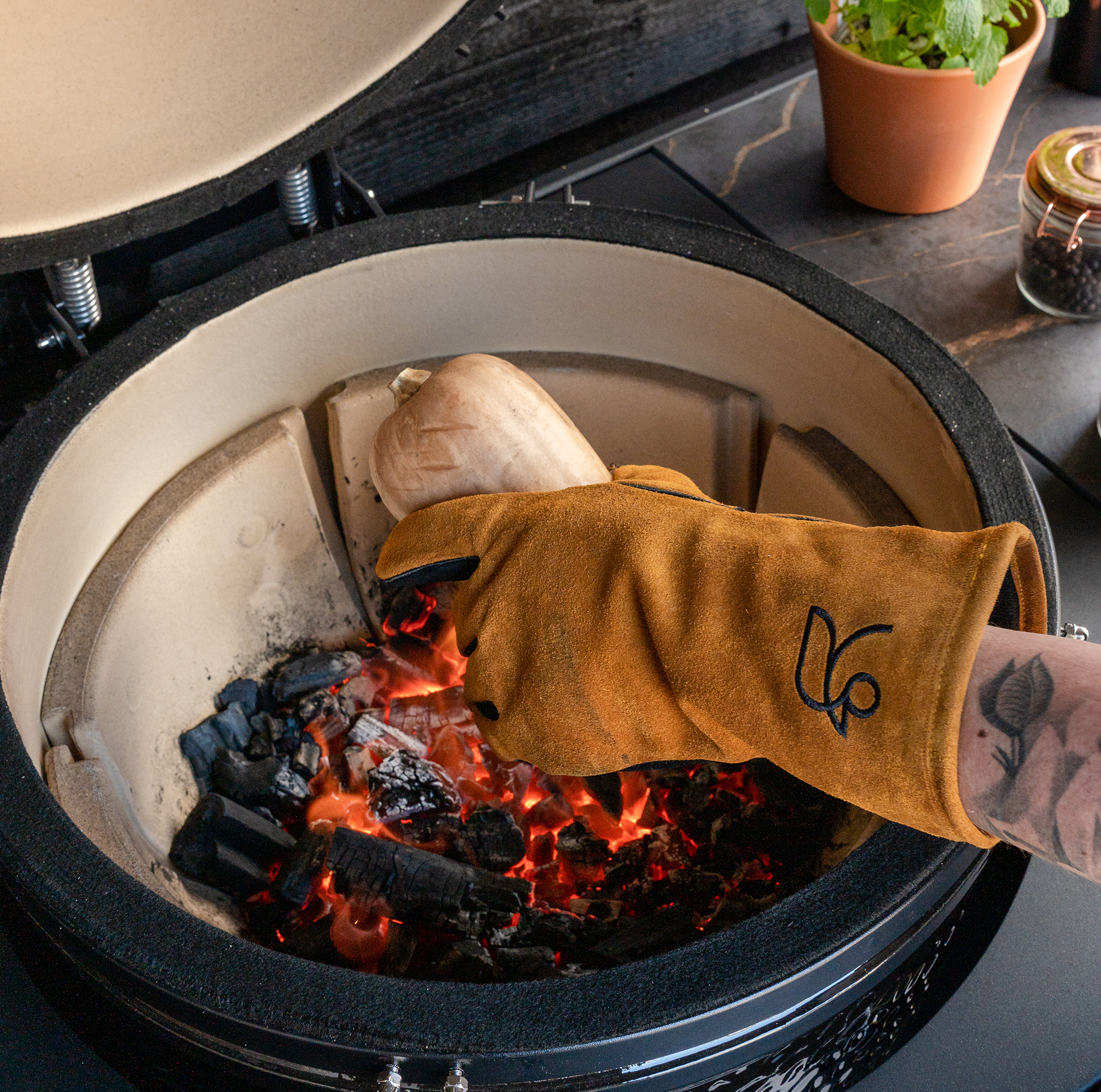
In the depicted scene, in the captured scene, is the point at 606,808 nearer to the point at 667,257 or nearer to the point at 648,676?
the point at 648,676

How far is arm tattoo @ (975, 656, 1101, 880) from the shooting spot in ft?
1.91

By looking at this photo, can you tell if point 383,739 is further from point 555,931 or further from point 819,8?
point 819,8

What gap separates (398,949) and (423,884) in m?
0.06

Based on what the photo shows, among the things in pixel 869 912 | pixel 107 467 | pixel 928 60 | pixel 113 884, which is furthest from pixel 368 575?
pixel 928 60

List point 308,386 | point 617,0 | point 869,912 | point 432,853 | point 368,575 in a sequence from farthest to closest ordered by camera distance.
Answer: point 617,0, point 368,575, point 308,386, point 432,853, point 869,912

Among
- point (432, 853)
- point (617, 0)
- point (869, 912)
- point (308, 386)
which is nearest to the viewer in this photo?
point (869, 912)

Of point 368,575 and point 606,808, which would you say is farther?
point 368,575

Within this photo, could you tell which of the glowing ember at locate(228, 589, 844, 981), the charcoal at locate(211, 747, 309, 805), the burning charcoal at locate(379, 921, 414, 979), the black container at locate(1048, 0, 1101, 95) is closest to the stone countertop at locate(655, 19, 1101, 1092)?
the black container at locate(1048, 0, 1101, 95)

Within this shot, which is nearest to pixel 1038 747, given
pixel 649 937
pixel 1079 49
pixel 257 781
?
pixel 649 937

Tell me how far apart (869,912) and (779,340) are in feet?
2.02

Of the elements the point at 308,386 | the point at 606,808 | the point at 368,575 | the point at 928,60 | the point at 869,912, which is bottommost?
the point at 606,808

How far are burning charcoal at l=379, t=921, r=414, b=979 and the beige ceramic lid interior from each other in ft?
2.37

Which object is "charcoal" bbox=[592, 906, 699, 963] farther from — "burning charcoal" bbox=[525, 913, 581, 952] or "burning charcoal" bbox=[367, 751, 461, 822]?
"burning charcoal" bbox=[367, 751, 461, 822]

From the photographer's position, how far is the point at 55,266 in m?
1.11
